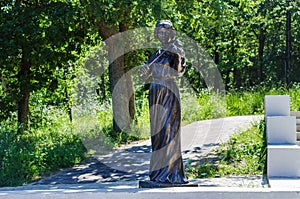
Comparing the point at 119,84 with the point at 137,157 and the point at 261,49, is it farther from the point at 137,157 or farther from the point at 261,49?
the point at 261,49

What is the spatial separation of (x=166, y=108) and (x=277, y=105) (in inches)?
189

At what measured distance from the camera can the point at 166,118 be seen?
22.7ft

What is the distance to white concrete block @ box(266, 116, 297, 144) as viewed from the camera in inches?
388

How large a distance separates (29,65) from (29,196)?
925cm

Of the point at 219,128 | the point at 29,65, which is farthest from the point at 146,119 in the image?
the point at 29,65

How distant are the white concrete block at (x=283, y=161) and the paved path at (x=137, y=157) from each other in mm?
709

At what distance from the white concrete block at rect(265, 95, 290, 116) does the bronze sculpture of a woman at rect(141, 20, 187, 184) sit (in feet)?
15.1

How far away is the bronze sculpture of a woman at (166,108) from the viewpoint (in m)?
6.89

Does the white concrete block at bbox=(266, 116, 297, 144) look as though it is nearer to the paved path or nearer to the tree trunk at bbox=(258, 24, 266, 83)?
the paved path

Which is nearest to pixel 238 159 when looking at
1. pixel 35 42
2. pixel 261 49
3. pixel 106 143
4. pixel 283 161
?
pixel 283 161

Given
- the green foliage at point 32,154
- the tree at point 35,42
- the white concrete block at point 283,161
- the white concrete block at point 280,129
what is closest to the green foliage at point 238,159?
the white concrete block at point 280,129

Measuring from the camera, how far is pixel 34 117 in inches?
768

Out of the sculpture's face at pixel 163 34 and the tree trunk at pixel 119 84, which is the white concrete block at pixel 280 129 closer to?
the sculpture's face at pixel 163 34

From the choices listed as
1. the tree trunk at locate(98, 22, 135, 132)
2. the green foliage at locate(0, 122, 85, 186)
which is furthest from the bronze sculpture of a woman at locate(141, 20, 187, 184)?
the tree trunk at locate(98, 22, 135, 132)
